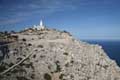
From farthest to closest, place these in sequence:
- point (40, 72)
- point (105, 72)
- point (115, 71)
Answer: point (115, 71)
point (105, 72)
point (40, 72)

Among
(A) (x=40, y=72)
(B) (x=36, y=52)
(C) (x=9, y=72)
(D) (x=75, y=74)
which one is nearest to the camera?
(C) (x=9, y=72)

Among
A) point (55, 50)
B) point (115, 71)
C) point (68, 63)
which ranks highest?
point (55, 50)

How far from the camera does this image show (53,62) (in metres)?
44.1

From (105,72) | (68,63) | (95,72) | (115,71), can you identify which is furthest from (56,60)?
(115,71)

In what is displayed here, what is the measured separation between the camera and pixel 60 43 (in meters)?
52.0

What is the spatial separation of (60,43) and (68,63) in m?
8.27

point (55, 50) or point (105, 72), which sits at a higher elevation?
point (55, 50)

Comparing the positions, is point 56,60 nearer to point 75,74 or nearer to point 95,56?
point 75,74

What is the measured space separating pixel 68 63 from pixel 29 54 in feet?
30.7

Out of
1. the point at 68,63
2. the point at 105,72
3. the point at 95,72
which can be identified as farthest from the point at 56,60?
the point at 105,72

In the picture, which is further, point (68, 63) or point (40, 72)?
point (68, 63)

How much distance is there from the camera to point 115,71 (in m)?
53.3

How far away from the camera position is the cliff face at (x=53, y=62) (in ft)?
129

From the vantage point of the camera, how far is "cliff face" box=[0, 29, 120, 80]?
39.3 metres
